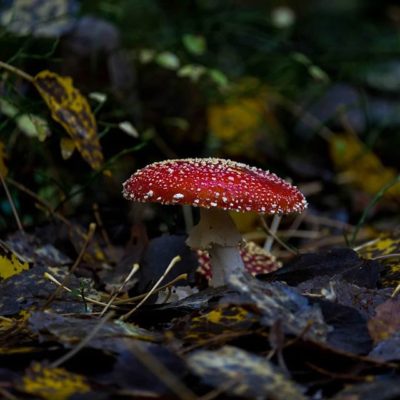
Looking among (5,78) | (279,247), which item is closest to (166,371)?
(5,78)

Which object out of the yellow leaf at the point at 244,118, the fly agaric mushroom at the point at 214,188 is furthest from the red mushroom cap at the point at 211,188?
the yellow leaf at the point at 244,118

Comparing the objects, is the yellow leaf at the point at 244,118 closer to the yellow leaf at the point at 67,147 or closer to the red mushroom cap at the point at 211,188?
the yellow leaf at the point at 67,147

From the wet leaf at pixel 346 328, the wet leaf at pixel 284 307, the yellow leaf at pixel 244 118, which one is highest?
the wet leaf at pixel 284 307

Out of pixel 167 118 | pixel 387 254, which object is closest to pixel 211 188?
pixel 387 254

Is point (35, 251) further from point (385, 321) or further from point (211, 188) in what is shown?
point (385, 321)

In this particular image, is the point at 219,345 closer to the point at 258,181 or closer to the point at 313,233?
the point at 258,181

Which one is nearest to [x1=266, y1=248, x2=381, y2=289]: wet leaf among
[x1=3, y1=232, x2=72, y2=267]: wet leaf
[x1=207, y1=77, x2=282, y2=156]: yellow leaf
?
[x1=3, y1=232, x2=72, y2=267]: wet leaf
